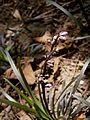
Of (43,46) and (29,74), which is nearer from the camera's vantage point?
(29,74)

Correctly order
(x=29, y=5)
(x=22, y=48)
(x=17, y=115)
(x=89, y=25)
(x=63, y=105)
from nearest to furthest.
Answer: (x=63, y=105) < (x=17, y=115) < (x=89, y=25) < (x=22, y=48) < (x=29, y=5)

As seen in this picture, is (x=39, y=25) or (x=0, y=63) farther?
(x=39, y=25)

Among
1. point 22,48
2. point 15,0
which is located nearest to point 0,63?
point 22,48

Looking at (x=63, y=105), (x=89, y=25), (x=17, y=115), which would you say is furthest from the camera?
(x=89, y=25)

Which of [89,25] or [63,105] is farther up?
[89,25]

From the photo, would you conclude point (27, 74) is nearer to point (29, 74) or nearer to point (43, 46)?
point (29, 74)

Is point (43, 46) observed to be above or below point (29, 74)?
above

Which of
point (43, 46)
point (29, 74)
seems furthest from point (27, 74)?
point (43, 46)

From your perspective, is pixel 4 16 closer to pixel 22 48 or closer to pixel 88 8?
pixel 22 48
